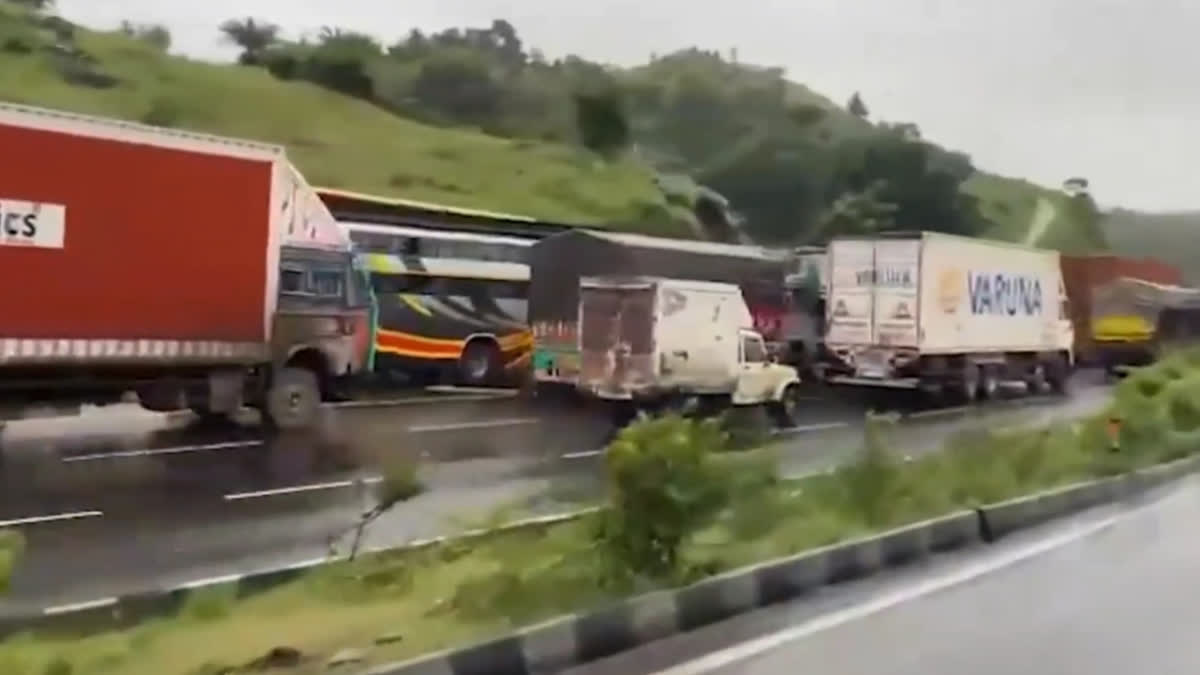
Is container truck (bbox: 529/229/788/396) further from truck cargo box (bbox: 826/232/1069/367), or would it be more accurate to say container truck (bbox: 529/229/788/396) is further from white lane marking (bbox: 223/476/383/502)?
white lane marking (bbox: 223/476/383/502)

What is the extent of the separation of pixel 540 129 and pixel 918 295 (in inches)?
966

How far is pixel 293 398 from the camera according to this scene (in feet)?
62.1

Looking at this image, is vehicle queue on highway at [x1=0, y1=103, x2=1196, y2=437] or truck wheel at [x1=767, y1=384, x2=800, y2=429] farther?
truck wheel at [x1=767, y1=384, x2=800, y2=429]

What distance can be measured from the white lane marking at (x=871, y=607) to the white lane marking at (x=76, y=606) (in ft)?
11.9

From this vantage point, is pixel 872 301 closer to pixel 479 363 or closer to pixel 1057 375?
pixel 479 363

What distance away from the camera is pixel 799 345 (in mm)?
27875

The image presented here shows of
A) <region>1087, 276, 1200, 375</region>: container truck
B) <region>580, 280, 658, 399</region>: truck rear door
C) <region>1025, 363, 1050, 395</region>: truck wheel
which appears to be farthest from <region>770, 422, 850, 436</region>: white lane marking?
<region>1087, 276, 1200, 375</region>: container truck

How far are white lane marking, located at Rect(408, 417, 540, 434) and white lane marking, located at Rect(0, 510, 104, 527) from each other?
755 cm

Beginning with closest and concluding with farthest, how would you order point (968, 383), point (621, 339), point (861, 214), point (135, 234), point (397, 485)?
point (397, 485)
point (135, 234)
point (621, 339)
point (968, 383)
point (861, 214)

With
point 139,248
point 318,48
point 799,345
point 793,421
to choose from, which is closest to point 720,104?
point 318,48

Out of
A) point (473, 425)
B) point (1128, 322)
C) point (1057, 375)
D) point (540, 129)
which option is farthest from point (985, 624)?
point (540, 129)

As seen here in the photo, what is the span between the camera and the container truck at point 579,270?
20.8m

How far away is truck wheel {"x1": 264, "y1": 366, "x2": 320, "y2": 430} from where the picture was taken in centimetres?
1872

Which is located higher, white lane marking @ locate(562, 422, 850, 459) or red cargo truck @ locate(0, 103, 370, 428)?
red cargo truck @ locate(0, 103, 370, 428)
